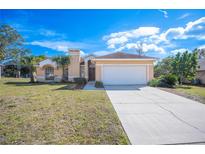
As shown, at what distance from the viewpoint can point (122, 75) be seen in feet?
55.8

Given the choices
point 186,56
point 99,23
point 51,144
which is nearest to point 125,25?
point 99,23

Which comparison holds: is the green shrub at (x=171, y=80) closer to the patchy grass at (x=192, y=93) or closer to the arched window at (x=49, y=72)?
the patchy grass at (x=192, y=93)

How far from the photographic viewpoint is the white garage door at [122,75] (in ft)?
55.8

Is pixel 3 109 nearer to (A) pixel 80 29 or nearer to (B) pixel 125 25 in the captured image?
(A) pixel 80 29

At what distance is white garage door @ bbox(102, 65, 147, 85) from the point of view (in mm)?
17000

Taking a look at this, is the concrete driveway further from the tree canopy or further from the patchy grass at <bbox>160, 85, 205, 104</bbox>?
the tree canopy

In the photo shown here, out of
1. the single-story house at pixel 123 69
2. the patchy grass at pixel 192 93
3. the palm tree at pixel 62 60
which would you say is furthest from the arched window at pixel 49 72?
the patchy grass at pixel 192 93

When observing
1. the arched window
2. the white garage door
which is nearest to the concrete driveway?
the white garage door

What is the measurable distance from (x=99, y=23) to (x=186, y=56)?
12.5 m

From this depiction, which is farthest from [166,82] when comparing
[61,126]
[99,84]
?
[61,126]
